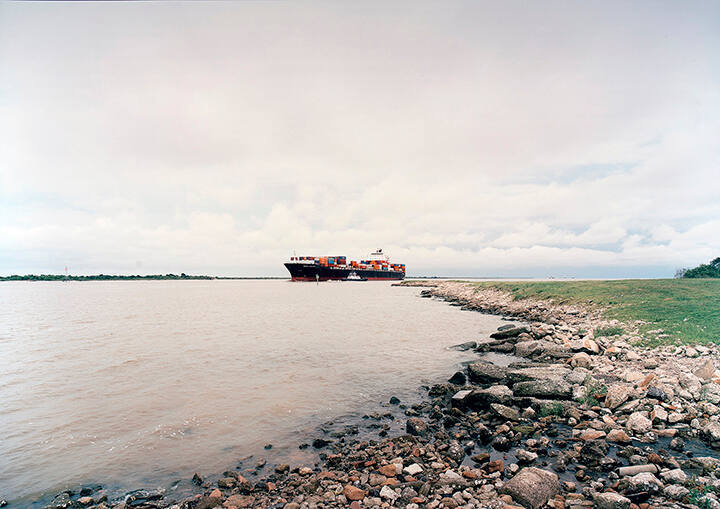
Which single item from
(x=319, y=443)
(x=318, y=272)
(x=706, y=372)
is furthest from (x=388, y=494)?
(x=318, y=272)

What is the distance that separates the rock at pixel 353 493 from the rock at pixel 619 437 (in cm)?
595

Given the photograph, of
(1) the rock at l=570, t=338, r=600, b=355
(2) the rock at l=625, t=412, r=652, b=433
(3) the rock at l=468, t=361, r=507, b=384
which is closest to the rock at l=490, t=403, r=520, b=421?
(2) the rock at l=625, t=412, r=652, b=433

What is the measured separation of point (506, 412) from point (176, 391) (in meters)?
12.1

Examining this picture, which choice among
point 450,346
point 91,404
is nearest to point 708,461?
point 450,346

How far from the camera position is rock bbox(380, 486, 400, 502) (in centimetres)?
603

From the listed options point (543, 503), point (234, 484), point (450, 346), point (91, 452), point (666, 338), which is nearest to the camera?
point (543, 503)

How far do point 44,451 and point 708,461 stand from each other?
49.4ft

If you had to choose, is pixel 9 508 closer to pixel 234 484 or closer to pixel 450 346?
pixel 234 484

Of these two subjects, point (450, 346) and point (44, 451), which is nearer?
point (44, 451)

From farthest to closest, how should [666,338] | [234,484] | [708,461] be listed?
[666,338] → [234,484] → [708,461]

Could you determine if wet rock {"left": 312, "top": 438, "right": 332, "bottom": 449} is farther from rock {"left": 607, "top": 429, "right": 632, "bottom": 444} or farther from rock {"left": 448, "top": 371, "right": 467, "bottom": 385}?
rock {"left": 607, "top": 429, "right": 632, "bottom": 444}

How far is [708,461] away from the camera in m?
6.29

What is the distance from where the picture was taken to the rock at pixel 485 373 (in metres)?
13.4

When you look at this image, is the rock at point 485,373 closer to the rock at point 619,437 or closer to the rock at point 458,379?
the rock at point 458,379
